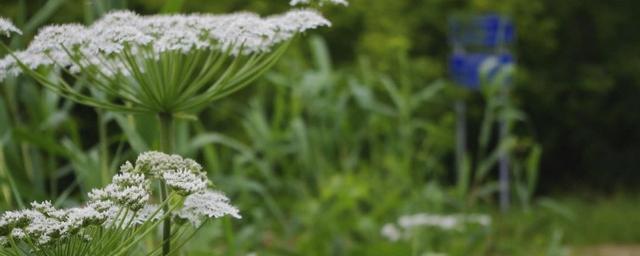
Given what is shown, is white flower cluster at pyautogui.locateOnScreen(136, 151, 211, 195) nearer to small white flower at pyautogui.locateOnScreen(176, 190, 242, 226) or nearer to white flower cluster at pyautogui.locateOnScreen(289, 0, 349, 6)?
small white flower at pyautogui.locateOnScreen(176, 190, 242, 226)

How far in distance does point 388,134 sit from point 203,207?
387 centimetres

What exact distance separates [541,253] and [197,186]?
4042mm

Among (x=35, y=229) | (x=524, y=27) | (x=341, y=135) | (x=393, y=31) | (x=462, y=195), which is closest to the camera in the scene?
(x=35, y=229)

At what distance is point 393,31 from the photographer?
13945mm

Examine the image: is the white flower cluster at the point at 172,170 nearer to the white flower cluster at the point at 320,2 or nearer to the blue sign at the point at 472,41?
the white flower cluster at the point at 320,2

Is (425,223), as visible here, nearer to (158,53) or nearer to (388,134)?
(388,134)

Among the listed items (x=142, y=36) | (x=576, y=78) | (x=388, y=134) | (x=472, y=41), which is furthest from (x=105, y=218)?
(x=576, y=78)

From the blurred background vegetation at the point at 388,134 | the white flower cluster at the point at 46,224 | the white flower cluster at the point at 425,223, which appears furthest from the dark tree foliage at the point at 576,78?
the white flower cluster at the point at 46,224

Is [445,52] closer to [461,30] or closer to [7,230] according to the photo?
[461,30]

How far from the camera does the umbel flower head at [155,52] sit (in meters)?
1.28

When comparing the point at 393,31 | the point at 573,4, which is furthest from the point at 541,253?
the point at 573,4

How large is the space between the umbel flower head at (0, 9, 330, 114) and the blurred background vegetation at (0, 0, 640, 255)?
425 millimetres

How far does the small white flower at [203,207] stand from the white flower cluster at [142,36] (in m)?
0.23

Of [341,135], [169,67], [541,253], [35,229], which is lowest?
[35,229]
